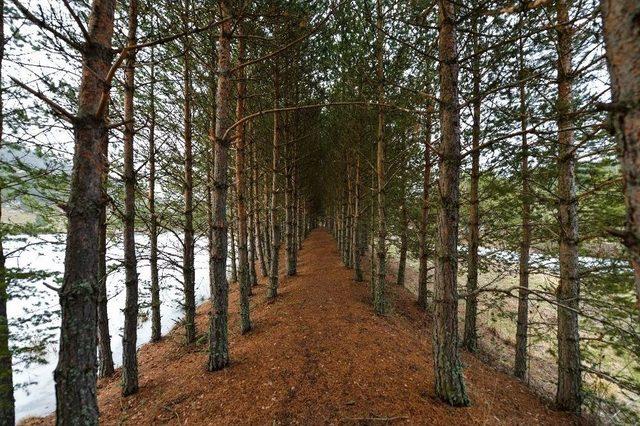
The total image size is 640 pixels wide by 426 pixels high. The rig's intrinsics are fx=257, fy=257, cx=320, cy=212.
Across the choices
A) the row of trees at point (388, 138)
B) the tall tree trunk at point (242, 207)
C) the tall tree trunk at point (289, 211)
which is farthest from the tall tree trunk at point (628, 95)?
the tall tree trunk at point (289, 211)

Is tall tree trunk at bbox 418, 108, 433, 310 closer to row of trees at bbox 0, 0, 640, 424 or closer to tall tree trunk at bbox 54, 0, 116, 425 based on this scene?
row of trees at bbox 0, 0, 640, 424

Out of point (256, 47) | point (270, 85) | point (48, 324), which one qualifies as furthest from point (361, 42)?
point (48, 324)

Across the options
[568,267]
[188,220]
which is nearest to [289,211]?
[188,220]

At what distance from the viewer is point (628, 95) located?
1.29m

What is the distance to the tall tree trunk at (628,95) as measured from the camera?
1.26 m

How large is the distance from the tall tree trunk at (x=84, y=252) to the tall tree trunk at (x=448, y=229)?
13.6ft

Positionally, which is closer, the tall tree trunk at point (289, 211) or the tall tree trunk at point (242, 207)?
the tall tree trunk at point (242, 207)

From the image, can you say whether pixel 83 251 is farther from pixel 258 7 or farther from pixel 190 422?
pixel 258 7

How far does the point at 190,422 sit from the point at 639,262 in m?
5.32

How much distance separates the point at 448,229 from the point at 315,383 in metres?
3.46

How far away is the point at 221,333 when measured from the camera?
508 centimetres

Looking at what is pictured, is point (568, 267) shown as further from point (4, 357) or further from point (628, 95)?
point (4, 357)

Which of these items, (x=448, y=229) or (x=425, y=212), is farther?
(x=425, y=212)

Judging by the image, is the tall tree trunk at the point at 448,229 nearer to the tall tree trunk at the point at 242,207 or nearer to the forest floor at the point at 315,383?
the forest floor at the point at 315,383
